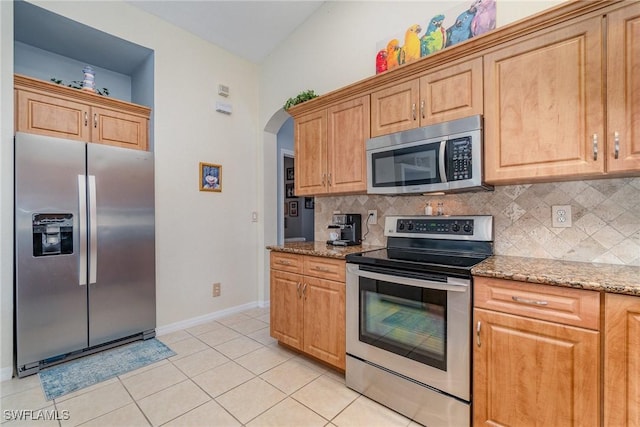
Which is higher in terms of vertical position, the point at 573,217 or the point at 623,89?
the point at 623,89

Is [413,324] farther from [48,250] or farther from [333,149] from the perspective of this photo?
[48,250]

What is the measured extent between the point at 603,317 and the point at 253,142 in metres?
3.60

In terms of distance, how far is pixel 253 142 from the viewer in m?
3.85

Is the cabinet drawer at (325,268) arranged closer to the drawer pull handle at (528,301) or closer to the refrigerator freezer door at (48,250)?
the drawer pull handle at (528,301)

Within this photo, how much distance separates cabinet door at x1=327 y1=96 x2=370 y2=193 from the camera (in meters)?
2.30

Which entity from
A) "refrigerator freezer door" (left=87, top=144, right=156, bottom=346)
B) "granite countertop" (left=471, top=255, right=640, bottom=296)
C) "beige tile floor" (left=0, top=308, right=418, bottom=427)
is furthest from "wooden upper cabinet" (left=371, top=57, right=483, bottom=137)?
"refrigerator freezer door" (left=87, top=144, right=156, bottom=346)

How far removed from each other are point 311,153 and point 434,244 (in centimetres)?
131

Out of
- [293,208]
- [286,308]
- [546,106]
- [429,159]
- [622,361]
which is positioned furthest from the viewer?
[293,208]

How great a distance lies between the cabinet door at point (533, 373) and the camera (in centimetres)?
121

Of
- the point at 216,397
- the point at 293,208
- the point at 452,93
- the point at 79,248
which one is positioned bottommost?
the point at 216,397

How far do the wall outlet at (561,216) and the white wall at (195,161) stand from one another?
10.1ft

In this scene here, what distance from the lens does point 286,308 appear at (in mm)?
2502

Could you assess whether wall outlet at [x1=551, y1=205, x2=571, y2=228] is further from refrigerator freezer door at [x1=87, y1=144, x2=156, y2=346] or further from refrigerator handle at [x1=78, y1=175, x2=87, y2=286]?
refrigerator handle at [x1=78, y1=175, x2=87, y2=286]

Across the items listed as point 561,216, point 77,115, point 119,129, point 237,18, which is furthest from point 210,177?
point 561,216
